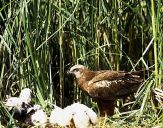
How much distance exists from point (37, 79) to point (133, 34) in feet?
3.63

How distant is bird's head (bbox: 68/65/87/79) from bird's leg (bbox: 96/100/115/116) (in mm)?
253

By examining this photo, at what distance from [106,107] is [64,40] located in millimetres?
719

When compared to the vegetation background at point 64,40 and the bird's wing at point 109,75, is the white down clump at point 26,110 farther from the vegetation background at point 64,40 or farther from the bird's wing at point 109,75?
the bird's wing at point 109,75

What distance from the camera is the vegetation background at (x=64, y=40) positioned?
4.39 metres

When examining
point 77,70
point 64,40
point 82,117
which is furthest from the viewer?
point 64,40

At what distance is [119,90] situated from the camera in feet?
14.5

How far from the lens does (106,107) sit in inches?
176

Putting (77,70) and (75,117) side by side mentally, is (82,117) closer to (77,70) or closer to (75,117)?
(75,117)

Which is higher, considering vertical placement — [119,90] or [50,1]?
[50,1]

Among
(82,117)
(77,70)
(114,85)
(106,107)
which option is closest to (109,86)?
(114,85)

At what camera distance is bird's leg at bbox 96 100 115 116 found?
175 inches

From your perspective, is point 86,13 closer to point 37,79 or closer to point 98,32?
point 98,32

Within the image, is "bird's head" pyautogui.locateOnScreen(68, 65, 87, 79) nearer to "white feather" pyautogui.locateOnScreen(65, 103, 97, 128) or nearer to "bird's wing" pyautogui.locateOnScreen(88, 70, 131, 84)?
"bird's wing" pyautogui.locateOnScreen(88, 70, 131, 84)

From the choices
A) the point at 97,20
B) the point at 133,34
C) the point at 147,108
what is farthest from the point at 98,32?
the point at 147,108
